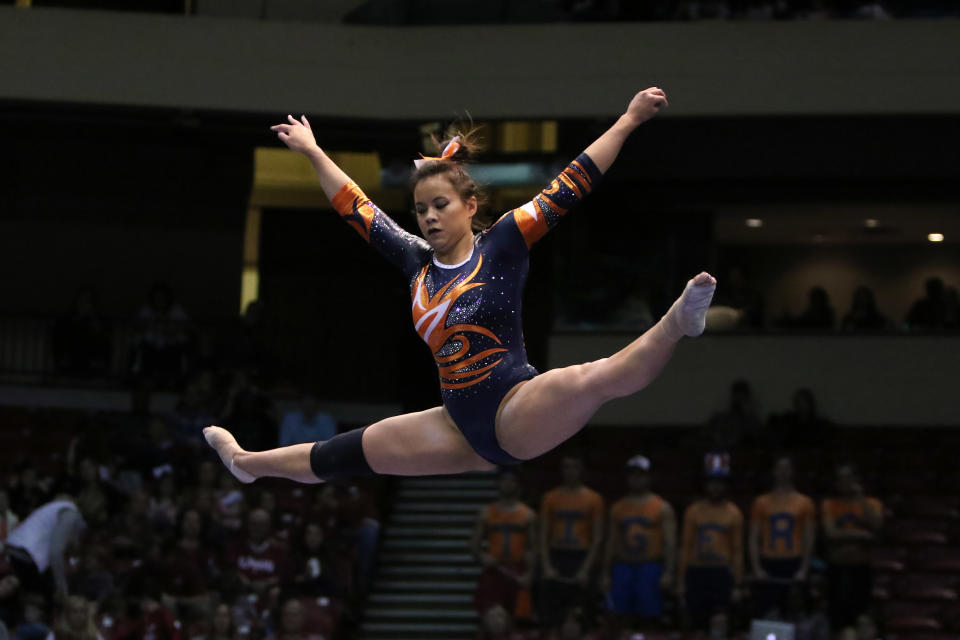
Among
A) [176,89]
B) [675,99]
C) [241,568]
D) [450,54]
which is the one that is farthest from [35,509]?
[675,99]

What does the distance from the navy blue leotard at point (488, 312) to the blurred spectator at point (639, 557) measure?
4.58 m

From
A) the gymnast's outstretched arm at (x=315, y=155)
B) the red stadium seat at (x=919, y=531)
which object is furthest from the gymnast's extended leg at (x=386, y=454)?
the red stadium seat at (x=919, y=531)

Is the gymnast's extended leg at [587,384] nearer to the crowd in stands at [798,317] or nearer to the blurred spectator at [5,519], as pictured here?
the blurred spectator at [5,519]

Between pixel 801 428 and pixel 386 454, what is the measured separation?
6879 millimetres

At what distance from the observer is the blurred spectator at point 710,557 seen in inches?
362

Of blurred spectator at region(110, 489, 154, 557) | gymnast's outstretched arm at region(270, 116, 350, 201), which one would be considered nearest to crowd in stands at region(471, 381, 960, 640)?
blurred spectator at region(110, 489, 154, 557)

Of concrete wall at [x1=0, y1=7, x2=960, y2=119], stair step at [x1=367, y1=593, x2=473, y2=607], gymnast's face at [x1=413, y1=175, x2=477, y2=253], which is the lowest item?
stair step at [x1=367, y1=593, x2=473, y2=607]

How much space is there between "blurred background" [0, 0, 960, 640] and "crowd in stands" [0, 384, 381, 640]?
0.08ft

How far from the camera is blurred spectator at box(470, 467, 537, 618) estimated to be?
31.7ft

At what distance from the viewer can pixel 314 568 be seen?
9.74 metres

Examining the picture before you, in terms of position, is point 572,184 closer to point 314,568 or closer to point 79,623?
point 79,623

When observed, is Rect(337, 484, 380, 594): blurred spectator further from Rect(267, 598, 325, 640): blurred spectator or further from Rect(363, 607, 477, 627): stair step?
Rect(267, 598, 325, 640): blurred spectator

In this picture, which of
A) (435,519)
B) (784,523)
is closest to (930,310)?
(784,523)

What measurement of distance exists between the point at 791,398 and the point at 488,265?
7879 mm
